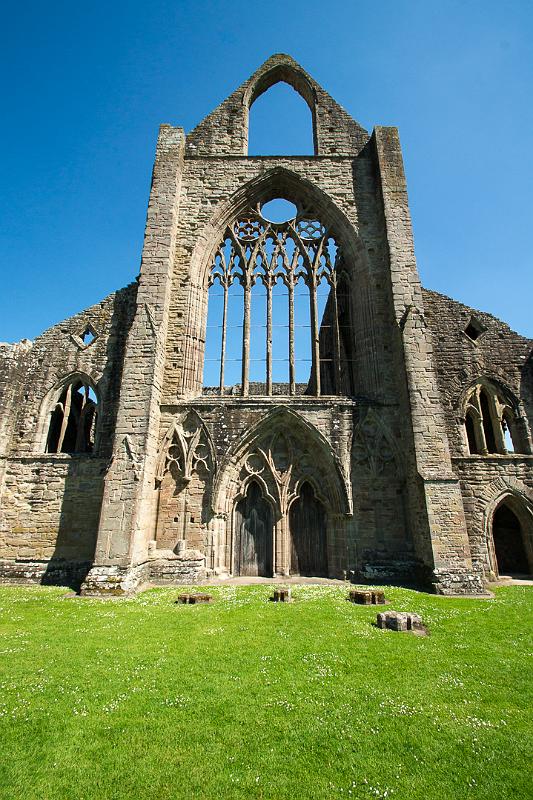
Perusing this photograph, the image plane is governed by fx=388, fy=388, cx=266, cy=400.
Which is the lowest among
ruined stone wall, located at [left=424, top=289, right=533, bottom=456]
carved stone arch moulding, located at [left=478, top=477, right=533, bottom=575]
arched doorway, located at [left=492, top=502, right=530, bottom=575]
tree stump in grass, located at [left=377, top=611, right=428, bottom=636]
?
tree stump in grass, located at [left=377, top=611, right=428, bottom=636]

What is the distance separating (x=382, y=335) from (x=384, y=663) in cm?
951

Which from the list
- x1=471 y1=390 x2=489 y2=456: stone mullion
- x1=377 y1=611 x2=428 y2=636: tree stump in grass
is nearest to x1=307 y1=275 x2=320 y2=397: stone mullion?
x1=471 y1=390 x2=489 y2=456: stone mullion

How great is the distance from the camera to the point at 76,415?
42.4 feet

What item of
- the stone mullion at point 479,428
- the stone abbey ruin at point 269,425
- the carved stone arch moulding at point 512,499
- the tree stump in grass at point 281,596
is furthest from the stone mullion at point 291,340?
the carved stone arch moulding at point 512,499

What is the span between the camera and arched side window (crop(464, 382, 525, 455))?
11.7m

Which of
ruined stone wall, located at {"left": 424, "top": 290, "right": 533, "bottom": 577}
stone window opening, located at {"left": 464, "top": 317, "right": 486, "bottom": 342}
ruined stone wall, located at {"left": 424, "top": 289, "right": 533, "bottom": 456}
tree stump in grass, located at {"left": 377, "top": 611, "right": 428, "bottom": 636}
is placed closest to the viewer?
tree stump in grass, located at {"left": 377, "top": 611, "right": 428, "bottom": 636}

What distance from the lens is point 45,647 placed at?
5.22m

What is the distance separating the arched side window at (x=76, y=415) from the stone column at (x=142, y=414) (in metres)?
2.53

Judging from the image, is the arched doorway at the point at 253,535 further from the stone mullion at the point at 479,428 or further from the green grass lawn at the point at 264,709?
the stone mullion at the point at 479,428

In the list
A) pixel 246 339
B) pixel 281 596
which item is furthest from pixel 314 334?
pixel 281 596

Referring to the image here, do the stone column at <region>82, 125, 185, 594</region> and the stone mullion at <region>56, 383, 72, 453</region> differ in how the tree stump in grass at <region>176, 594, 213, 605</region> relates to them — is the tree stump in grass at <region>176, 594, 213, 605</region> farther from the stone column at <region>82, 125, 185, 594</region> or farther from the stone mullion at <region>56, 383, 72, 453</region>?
the stone mullion at <region>56, 383, 72, 453</region>

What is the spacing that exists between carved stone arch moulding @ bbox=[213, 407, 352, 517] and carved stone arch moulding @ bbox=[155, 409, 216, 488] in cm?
56

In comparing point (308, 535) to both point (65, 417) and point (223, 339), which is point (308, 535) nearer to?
point (223, 339)

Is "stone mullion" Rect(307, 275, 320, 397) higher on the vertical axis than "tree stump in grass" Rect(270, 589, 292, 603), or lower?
higher
